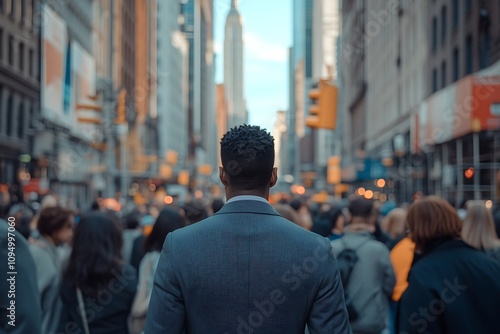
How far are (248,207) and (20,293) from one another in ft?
4.71

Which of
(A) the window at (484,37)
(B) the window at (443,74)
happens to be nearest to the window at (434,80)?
(B) the window at (443,74)

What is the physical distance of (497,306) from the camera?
446 cm

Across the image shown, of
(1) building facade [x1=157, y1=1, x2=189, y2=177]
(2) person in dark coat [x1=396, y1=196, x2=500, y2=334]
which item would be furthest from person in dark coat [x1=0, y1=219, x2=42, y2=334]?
(1) building facade [x1=157, y1=1, x2=189, y2=177]

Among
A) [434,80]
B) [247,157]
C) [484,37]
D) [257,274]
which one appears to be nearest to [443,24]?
[434,80]

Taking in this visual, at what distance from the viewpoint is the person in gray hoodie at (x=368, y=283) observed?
651cm

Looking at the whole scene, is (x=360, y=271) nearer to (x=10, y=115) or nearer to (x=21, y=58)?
(x=10, y=115)

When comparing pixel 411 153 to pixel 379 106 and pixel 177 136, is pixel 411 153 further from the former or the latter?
pixel 177 136

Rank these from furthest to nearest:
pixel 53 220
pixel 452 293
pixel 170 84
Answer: pixel 170 84
pixel 53 220
pixel 452 293

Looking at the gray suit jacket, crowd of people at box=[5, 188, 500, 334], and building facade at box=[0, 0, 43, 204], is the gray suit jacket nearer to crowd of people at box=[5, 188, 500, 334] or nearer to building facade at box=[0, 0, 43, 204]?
crowd of people at box=[5, 188, 500, 334]

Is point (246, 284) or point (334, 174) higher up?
point (334, 174)

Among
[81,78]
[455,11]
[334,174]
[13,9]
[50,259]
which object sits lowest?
[50,259]

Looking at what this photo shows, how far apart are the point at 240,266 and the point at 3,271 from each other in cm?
153

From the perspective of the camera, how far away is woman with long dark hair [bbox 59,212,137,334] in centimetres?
552

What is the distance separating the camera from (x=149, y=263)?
657cm
